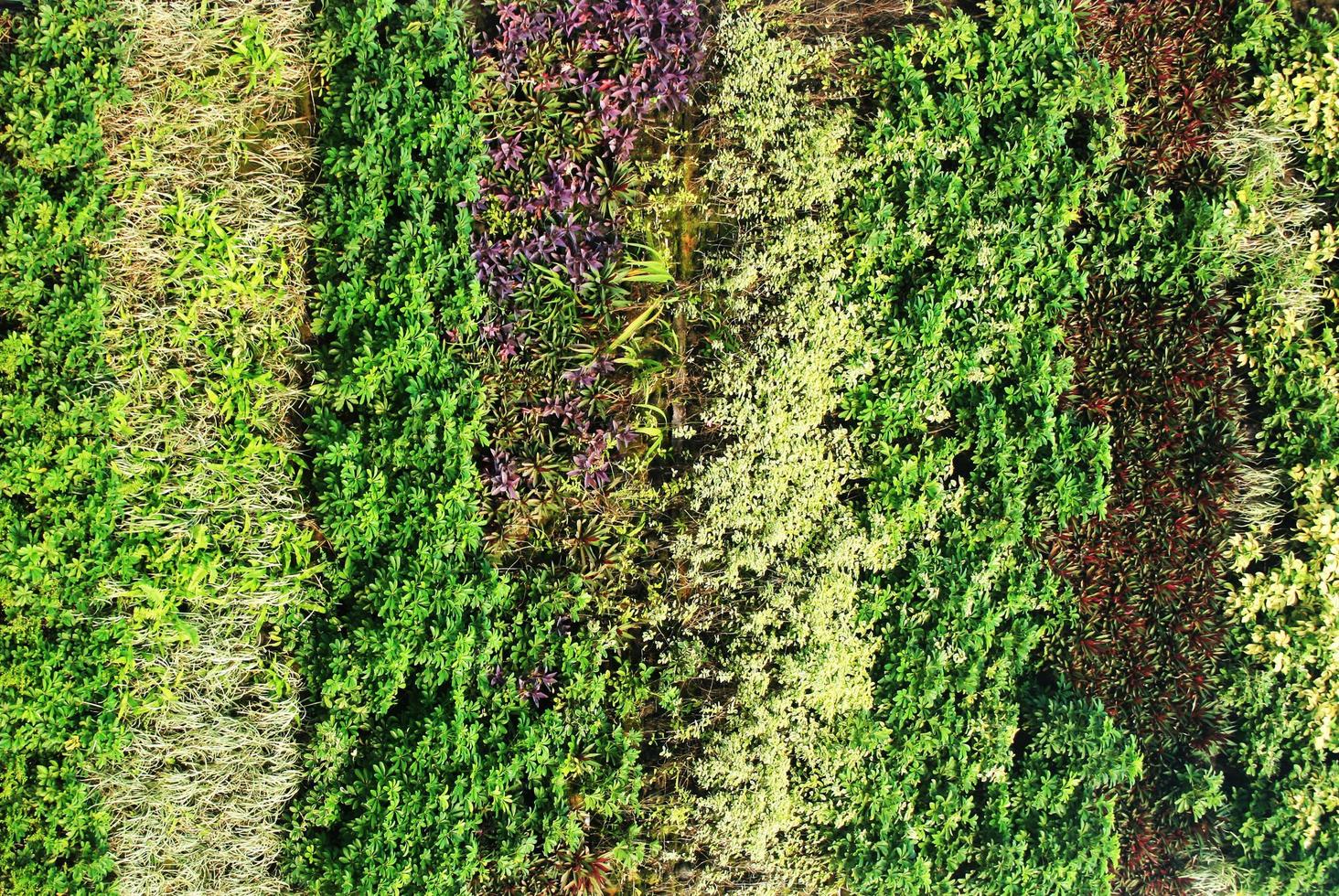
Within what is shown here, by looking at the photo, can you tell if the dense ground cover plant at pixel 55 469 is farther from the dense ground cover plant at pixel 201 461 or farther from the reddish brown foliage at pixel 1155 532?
the reddish brown foliage at pixel 1155 532

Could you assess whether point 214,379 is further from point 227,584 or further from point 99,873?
point 99,873

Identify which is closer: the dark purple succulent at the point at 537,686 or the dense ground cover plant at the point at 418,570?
the dense ground cover plant at the point at 418,570

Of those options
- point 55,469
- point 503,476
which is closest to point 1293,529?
point 503,476

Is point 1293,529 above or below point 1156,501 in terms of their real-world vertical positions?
below

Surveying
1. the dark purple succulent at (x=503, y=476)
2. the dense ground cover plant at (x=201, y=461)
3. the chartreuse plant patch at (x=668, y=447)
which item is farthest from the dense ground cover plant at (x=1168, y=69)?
the dense ground cover plant at (x=201, y=461)

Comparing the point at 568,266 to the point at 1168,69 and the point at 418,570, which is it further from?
the point at 1168,69

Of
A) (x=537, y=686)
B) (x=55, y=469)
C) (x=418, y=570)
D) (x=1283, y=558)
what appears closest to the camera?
(x=55, y=469)

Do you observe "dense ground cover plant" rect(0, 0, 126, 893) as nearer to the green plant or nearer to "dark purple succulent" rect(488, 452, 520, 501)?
"dark purple succulent" rect(488, 452, 520, 501)
